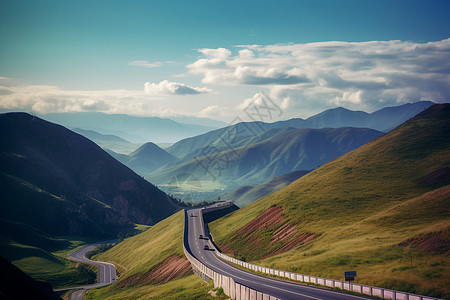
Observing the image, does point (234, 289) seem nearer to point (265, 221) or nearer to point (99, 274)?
point (265, 221)

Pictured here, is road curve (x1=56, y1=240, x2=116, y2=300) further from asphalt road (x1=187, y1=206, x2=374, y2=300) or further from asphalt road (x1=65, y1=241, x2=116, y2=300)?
asphalt road (x1=187, y1=206, x2=374, y2=300)

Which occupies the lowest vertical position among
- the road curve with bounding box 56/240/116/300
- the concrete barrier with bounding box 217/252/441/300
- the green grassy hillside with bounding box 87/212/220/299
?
the road curve with bounding box 56/240/116/300

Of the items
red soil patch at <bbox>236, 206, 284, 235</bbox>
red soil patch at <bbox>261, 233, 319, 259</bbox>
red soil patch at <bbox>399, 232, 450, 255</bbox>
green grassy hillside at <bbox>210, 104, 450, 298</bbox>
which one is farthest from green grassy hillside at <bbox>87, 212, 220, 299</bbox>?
red soil patch at <bbox>399, 232, 450, 255</bbox>

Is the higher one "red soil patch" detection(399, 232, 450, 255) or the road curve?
"red soil patch" detection(399, 232, 450, 255)

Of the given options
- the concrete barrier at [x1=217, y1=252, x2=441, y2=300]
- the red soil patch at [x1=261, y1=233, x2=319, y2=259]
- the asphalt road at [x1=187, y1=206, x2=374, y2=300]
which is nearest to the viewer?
the concrete barrier at [x1=217, y1=252, x2=441, y2=300]

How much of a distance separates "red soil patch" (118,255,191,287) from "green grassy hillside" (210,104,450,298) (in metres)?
15.3

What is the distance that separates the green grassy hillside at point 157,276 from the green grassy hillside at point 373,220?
13996mm

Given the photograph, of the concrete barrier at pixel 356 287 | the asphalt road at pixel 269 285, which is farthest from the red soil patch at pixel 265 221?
the concrete barrier at pixel 356 287

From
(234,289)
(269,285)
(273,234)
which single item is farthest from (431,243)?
(273,234)

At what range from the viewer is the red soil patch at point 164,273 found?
79.2 m

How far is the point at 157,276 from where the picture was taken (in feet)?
287

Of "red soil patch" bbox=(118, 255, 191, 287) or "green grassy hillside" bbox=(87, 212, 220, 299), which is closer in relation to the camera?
"green grassy hillside" bbox=(87, 212, 220, 299)

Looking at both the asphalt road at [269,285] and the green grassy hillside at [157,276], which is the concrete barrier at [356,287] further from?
the green grassy hillside at [157,276]

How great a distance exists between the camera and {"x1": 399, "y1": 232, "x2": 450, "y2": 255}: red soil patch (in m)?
49.2
